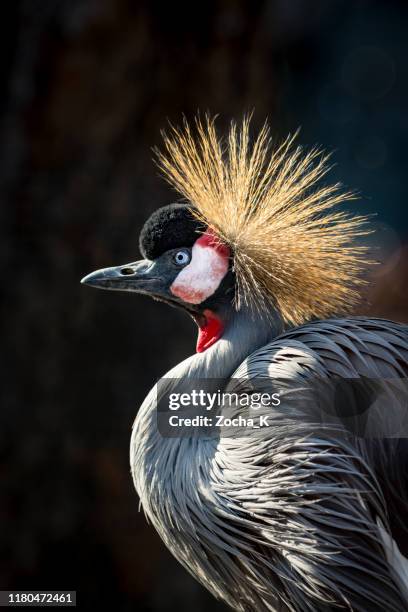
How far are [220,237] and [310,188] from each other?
6.1 inches

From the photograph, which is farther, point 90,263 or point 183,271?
point 90,263

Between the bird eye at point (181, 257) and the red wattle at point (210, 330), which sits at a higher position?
the bird eye at point (181, 257)

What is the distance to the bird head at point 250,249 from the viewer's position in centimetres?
106

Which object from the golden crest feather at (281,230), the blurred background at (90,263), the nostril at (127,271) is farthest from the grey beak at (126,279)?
the blurred background at (90,263)

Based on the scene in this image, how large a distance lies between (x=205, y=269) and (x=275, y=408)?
0.22m

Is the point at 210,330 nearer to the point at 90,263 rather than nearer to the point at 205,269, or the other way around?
the point at 205,269

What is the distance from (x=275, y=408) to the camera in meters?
0.96

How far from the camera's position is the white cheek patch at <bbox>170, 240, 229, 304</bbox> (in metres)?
1.06

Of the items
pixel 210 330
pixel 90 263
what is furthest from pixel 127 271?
pixel 90 263

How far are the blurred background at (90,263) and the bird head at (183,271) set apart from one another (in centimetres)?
100

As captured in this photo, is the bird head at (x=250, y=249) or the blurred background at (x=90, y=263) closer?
the bird head at (x=250, y=249)

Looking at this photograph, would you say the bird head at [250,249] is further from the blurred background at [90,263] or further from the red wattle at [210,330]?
the blurred background at [90,263]

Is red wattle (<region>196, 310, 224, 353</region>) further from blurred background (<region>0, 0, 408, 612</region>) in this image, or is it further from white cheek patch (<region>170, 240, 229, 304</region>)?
blurred background (<region>0, 0, 408, 612</region>)

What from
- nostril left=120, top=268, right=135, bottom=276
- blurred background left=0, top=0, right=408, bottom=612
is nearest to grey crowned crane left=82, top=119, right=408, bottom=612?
nostril left=120, top=268, right=135, bottom=276
